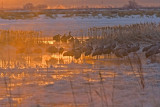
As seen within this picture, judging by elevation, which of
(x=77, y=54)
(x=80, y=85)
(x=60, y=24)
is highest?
(x=80, y=85)

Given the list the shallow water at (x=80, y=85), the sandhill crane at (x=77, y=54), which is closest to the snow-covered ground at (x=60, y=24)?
the sandhill crane at (x=77, y=54)

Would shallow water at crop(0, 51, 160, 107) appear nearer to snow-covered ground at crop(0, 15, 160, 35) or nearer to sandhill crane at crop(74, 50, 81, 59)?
sandhill crane at crop(74, 50, 81, 59)

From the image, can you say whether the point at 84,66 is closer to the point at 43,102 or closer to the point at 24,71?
the point at 24,71

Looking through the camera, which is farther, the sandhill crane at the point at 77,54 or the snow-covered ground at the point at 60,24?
the snow-covered ground at the point at 60,24

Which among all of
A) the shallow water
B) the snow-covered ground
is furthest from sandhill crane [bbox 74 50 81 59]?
the snow-covered ground

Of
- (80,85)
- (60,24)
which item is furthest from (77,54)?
(60,24)

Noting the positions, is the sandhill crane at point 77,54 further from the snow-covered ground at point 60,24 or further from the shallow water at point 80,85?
the snow-covered ground at point 60,24

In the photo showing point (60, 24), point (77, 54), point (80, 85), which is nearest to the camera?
point (80, 85)

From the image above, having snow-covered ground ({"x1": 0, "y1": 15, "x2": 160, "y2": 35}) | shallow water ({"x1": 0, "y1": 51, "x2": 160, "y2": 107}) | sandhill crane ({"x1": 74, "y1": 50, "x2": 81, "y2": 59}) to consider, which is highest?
shallow water ({"x1": 0, "y1": 51, "x2": 160, "y2": 107})

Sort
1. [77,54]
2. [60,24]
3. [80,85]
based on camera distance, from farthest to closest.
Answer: [60,24] < [77,54] < [80,85]

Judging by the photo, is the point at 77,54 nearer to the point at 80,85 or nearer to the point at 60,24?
the point at 80,85

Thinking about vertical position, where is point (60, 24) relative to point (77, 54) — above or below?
below

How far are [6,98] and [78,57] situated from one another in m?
4.84

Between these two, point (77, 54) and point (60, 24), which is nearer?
point (77, 54)
